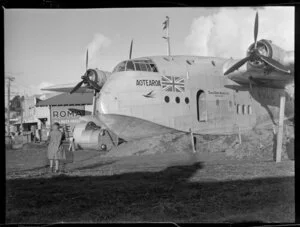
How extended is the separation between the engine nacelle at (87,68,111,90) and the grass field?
84 cm

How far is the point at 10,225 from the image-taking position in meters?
4.43

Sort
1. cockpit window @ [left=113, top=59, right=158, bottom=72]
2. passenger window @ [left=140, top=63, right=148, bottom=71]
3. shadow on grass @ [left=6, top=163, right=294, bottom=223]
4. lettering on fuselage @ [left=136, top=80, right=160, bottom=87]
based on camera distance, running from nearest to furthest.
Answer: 1. shadow on grass @ [left=6, top=163, right=294, bottom=223]
2. cockpit window @ [left=113, top=59, right=158, bottom=72]
3. passenger window @ [left=140, top=63, right=148, bottom=71]
4. lettering on fuselage @ [left=136, top=80, right=160, bottom=87]

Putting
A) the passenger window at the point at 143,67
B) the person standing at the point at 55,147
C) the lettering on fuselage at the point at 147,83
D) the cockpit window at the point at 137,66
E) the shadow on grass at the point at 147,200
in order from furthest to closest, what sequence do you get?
the lettering on fuselage at the point at 147,83
the passenger window at the point at 143,67
the cockpit window at the point at 137,66
the person standing at the point at 55,147
the shadow on grass at the point at 147,200

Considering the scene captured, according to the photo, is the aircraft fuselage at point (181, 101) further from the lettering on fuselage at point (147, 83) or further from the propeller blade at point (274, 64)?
the propeller blade at point (274, 64)

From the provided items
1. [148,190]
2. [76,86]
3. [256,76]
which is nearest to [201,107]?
[256,76]

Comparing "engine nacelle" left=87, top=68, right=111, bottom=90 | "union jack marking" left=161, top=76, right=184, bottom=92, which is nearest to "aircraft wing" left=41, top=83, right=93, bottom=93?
"engine nacelle" left=87, top=68, right=111, bottom=90

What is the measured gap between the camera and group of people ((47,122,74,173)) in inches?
185

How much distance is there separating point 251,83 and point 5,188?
3.09m

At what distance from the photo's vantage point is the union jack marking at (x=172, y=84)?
5.02 m

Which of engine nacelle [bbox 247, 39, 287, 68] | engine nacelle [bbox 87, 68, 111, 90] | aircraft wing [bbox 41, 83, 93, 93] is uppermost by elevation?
engine nacelle [bbox 247, 39, 287, 68]

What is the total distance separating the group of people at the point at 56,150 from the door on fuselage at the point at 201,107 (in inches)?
63.1

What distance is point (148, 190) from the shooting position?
464 cm

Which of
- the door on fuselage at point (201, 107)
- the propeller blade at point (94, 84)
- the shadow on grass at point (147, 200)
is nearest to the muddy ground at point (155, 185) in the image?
the shadow on grass at point (147, 200)

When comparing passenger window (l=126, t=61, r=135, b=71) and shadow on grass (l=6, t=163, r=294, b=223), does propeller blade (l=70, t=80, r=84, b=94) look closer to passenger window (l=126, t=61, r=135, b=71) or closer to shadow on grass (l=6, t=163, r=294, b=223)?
passenger window (l=126, t=61, r=135, b=71)
